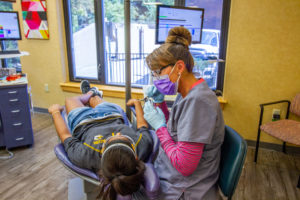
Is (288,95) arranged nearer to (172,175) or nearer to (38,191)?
(172,175)

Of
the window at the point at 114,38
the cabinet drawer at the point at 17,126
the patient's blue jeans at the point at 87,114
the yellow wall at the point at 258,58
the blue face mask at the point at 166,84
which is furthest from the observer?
the window at the point at 114,38

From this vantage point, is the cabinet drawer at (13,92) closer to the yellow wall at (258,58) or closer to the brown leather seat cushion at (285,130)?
the yellow wall at (258,58)

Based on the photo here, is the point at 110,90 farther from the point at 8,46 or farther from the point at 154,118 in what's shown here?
the point at 154,118

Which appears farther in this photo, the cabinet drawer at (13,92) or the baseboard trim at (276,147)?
the baseboard trim at (276,147)

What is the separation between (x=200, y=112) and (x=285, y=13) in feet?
6.37

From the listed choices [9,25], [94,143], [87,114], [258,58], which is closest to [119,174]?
[94,143]

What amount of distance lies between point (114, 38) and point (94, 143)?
213 cm

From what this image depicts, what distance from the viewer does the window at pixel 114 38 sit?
2746mm

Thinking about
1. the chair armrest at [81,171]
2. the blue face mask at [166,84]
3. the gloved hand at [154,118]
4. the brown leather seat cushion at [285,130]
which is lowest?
the brown leather seat cushion at [285,130]

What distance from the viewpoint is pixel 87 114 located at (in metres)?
1.77

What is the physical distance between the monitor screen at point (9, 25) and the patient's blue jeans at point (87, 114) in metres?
1.54

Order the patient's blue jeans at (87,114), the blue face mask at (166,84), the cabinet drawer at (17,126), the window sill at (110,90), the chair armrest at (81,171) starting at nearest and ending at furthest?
the blue face mask at (166,84)
the chair armrest at (81,171)
the patient's blue jeans at (87,114)
the cabinet drawer at (17,126)
the window sill at (110,90)

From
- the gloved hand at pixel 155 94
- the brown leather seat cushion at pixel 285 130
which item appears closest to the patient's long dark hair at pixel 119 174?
the gloved hand at pixel 155 94

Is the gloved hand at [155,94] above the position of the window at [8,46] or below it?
below
